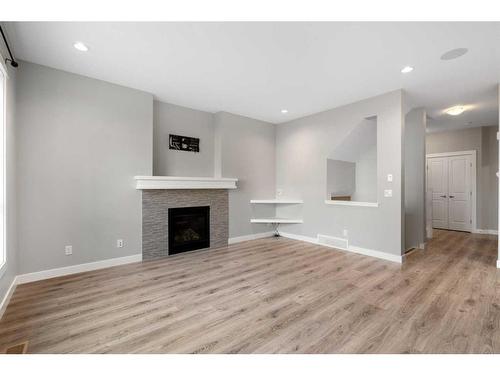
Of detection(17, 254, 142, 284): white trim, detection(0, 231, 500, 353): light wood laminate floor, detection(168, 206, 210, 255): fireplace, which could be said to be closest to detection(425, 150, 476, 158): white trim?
detection(0, 231, 500, 353): light wood laminate floor

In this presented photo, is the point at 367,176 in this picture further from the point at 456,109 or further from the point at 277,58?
the point at 277,58

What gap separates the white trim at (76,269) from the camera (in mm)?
2895

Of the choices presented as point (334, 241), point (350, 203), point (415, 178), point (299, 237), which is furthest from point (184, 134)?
point (415, 178)

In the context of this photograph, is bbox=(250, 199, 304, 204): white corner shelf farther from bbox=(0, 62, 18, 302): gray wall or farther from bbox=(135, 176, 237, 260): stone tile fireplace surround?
bbox=(0, 62, 18, 302): gray wall

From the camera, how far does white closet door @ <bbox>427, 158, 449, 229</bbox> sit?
6504mm

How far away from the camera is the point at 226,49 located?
2.61 meters

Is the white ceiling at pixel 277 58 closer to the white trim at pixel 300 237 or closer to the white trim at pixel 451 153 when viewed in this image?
the white trim at pixel 451 153

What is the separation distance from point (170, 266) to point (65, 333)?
1.67m

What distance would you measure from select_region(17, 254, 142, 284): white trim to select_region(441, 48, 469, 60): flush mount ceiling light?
4.96m

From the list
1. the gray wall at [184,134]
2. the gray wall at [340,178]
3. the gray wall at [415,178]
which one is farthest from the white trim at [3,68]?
the gray wall at [415,178]

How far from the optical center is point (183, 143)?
183 inches
